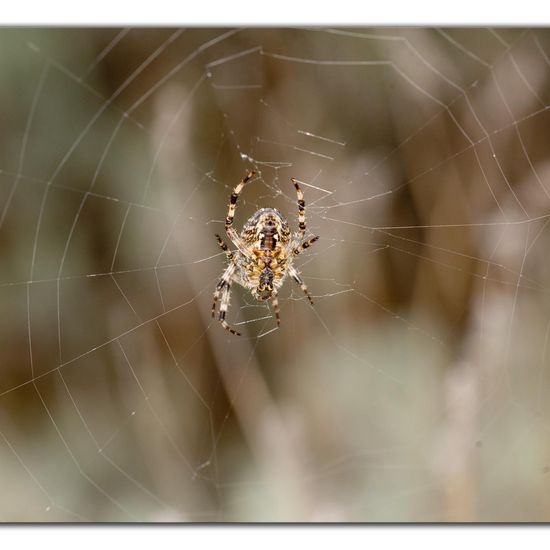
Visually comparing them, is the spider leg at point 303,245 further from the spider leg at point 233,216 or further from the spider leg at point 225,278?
the spider leg at point 225,278

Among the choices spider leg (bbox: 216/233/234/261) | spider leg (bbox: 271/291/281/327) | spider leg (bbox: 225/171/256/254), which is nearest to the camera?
spider leg (bbox: 225/171/256/254)

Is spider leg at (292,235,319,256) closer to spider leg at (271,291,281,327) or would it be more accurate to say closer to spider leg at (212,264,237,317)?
spider leg at (271,291,281,327)

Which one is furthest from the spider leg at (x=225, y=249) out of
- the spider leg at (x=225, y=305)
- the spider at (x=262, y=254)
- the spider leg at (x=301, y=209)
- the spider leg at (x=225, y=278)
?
the spider leg at (x=301, y=209)

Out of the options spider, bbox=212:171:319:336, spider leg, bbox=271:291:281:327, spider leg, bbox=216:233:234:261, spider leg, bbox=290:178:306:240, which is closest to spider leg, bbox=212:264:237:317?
spider, bbox=212:171:319:336

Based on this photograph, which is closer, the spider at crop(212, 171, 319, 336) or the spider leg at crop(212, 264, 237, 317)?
the spider at crop(212, 171, 319, 336)

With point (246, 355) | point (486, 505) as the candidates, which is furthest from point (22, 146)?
point (486, 505)

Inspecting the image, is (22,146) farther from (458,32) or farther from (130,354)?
(458,32)

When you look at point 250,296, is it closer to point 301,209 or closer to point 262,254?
point 262,254
